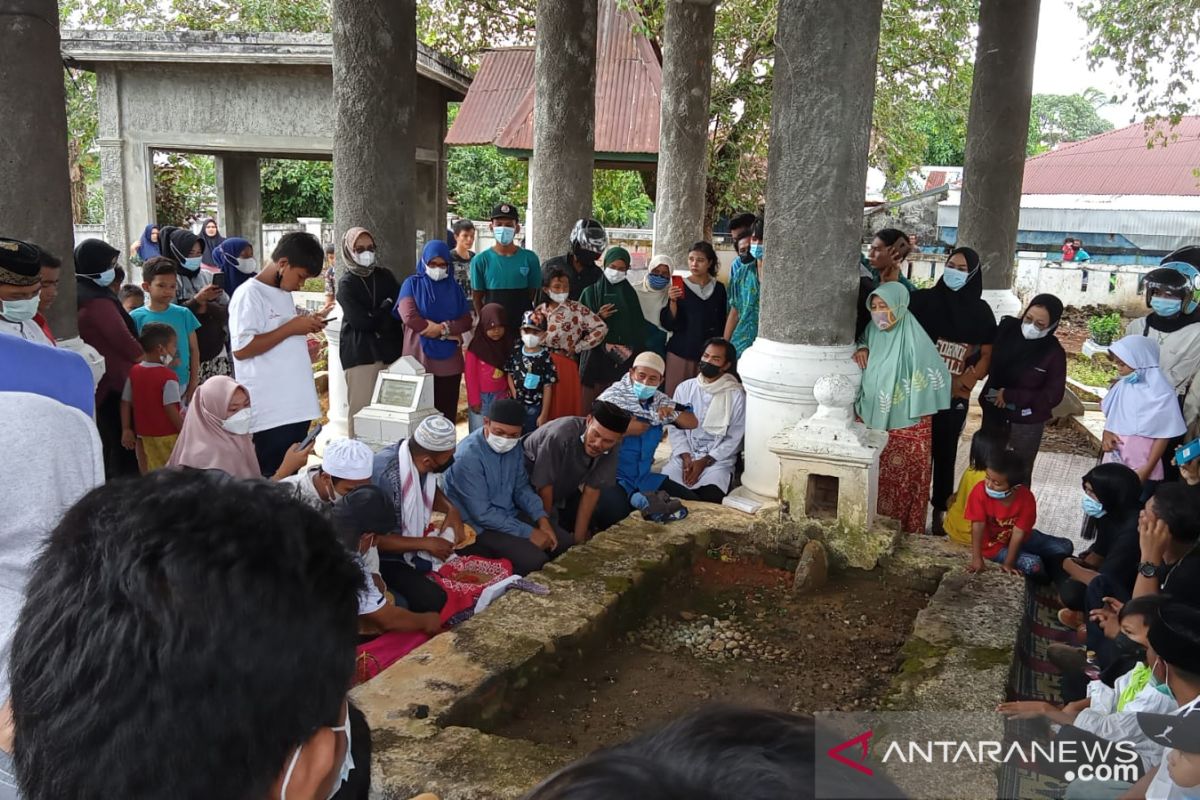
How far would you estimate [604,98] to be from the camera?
12.5 meters

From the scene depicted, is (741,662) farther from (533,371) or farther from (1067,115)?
(1067,115)

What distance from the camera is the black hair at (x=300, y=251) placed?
4660mm

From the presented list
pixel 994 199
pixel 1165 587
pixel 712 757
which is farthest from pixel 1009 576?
pixel 994 199

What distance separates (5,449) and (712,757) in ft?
4.57

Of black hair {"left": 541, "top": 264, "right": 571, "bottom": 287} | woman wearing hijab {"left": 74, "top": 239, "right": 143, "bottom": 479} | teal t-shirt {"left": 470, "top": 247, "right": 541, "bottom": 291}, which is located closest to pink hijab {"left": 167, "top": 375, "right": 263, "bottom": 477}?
woman wearing hijab {"left": 74, "top": 239, "right": 143, "bottom": 479}

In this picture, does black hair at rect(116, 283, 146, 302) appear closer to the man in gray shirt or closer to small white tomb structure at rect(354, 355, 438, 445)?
small white tomb structure at rect(354, 355, 438, 445)

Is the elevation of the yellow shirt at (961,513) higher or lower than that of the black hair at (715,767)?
lower

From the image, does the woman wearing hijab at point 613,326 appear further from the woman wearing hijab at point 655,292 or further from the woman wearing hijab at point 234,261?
the woman wearing hijab at point 234,261

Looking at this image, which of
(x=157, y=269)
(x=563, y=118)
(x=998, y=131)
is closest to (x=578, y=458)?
(x=157, y=269)

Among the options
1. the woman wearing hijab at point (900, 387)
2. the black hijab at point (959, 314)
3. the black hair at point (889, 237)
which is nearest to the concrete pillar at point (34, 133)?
the woman wearing hijab at point (900, 387)

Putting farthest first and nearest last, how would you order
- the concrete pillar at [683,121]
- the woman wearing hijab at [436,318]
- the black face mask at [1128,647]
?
1. the concrete pillar at [683,121]
2. the woman wearing hijab at [436,318]
3. the black face mask at [1128,647]

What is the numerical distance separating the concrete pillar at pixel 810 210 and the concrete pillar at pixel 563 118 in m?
3.02

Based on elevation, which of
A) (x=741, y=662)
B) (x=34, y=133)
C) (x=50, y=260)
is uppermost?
(x=34, y=133)

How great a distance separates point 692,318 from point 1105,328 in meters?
11.8
